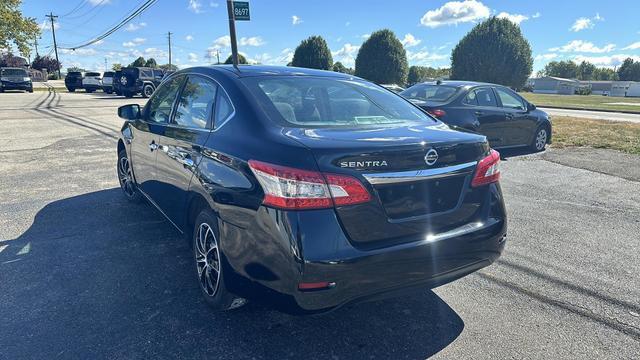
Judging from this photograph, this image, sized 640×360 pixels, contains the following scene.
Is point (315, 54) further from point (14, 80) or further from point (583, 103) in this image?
point (14, 80)

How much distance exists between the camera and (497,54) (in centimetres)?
3884

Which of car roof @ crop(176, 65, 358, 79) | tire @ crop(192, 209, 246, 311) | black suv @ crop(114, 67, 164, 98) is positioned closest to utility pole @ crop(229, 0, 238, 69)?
car roof @ crop(176, 65, 358, 79)

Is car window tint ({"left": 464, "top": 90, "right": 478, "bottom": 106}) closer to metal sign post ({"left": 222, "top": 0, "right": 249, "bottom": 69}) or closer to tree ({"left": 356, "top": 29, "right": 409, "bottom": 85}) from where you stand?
metal sign post ({"left": 222, "top": 0, "right": 249, "bottom": 69})

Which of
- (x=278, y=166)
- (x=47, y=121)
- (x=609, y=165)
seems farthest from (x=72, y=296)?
(x=47, y=121)

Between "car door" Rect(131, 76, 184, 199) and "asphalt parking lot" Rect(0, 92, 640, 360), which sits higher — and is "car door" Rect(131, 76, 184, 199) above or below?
above

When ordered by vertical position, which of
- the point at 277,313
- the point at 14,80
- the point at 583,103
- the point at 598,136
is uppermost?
the point at 14,80

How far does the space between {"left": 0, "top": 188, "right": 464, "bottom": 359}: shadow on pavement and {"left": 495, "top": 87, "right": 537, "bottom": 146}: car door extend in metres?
6.74

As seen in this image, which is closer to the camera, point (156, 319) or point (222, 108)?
point (156, 319)

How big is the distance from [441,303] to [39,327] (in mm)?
2608

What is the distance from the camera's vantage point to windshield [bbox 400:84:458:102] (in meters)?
8.10

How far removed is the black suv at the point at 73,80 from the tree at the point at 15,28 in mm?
6700

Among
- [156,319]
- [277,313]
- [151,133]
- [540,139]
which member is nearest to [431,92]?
[540,139]

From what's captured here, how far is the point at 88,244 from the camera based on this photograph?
12.8 feet

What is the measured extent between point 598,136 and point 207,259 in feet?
39.7
